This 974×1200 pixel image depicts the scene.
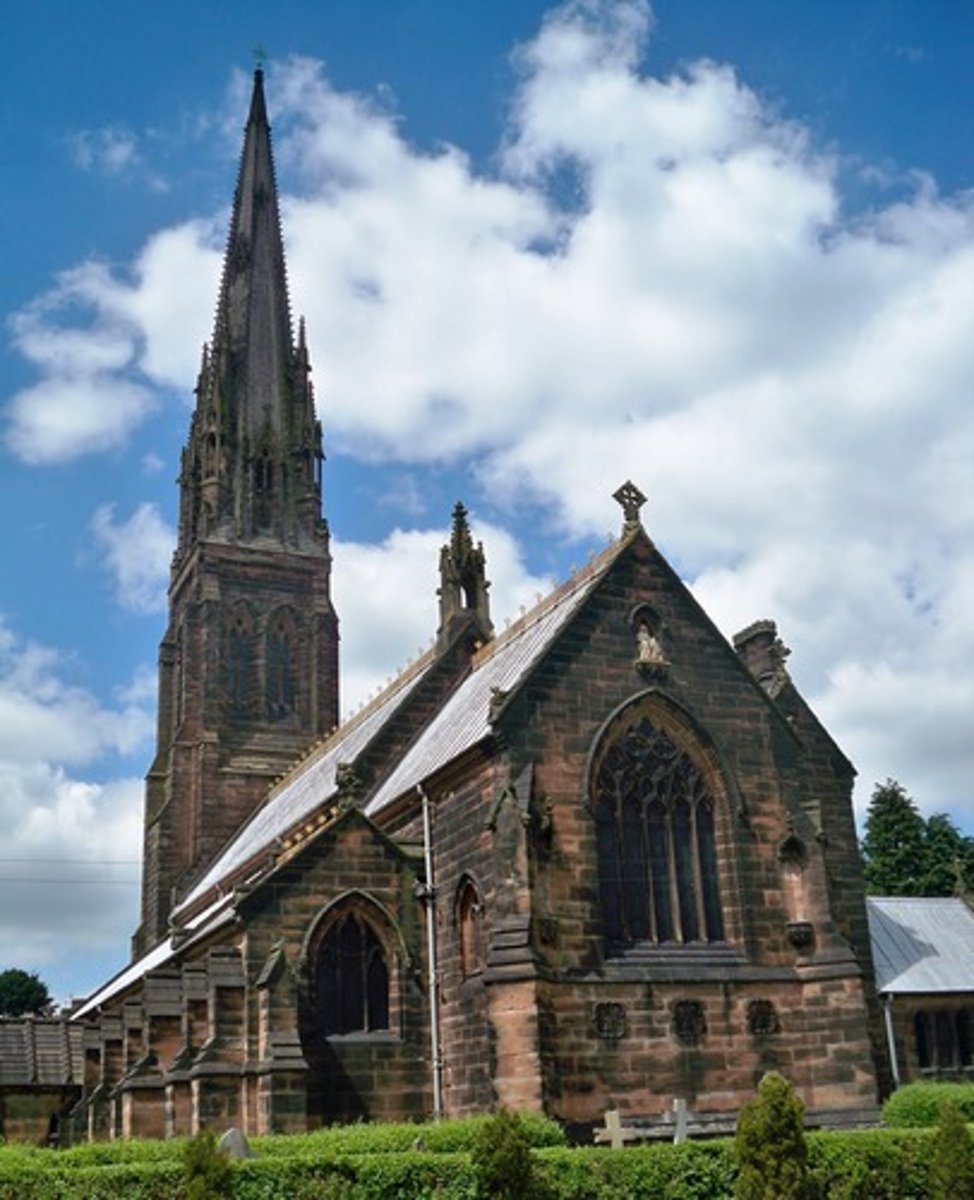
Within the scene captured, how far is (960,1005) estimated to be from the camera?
116ft

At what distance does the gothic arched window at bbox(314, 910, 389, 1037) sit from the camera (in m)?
27.9

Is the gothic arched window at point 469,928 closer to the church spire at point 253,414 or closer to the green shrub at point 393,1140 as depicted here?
the green shrub at point 393,1140

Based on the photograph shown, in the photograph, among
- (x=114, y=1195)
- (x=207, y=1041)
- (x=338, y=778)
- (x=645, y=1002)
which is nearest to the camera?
(x=114, y=1195)

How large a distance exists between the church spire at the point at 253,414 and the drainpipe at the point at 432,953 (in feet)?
99.4

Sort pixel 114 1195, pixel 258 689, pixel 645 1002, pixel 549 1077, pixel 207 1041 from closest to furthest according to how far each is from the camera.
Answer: pixel 114 1195, pixel 549 1077, pixel 645 1002, pixel 207 1041, pixel 258 689

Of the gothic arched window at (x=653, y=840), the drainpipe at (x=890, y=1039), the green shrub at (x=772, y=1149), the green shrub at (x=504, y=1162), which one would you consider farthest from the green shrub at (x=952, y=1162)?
the drainpipe at (x=890, y=1039)

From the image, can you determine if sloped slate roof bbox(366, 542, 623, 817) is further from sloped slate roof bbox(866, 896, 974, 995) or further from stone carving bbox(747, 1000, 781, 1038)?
sloped slate roof bbox(866, 896, 974, 995)

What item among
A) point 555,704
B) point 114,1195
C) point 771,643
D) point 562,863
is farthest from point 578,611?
point 114,1195

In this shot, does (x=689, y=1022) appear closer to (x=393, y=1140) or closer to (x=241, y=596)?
(x=393, y=1140)

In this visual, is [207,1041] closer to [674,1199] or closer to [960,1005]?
[674,1199]

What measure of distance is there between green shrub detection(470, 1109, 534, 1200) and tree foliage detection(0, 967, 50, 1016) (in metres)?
80.6

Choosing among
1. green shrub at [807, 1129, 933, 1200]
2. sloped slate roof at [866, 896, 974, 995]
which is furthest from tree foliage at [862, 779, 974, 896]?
green shrub at [807, 1129, 933, 1200]

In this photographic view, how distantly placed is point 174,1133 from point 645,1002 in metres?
10.4

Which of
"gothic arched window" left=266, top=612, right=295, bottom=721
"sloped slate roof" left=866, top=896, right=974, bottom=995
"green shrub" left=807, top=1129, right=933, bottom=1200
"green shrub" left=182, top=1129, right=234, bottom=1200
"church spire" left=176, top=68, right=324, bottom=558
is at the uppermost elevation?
"church spire" left=176, top=68, right=324, bottom=558
